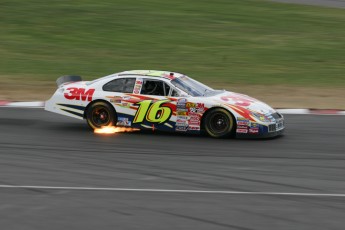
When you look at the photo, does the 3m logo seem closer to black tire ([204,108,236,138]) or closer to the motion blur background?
black tire ([204,108,236,138])

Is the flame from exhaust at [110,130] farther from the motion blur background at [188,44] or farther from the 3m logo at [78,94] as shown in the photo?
the motion blur background at [188,44]

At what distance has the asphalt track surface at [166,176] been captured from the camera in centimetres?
973

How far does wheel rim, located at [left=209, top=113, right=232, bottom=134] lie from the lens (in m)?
15.0

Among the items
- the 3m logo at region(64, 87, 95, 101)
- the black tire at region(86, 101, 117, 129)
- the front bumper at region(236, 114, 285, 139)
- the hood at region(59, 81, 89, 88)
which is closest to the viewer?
the front bumper at region(236, 114, 285, 139)

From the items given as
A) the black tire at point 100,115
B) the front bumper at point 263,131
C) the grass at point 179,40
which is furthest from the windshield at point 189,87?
the grass at point 179,40

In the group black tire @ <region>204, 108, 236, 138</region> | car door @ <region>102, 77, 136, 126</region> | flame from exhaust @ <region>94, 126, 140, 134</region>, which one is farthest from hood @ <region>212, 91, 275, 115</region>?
flame from exhaust @ <region>94, 126, 140, 134</region>

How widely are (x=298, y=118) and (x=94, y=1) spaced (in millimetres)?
18490

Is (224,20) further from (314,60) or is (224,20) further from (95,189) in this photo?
(95,189)

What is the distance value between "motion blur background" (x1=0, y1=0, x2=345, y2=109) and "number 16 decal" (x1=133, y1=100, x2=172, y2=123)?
5177 millimetres

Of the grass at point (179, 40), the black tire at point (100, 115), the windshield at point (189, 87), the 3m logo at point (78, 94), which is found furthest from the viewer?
the grass at point (179, 40)

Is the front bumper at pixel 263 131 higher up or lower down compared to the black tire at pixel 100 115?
lower down

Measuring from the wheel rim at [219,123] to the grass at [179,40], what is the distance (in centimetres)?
763

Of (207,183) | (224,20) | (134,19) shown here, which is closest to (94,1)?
(134,19)

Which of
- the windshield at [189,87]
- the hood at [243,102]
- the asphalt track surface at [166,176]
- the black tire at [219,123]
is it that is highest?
the windshield at [189,87]
